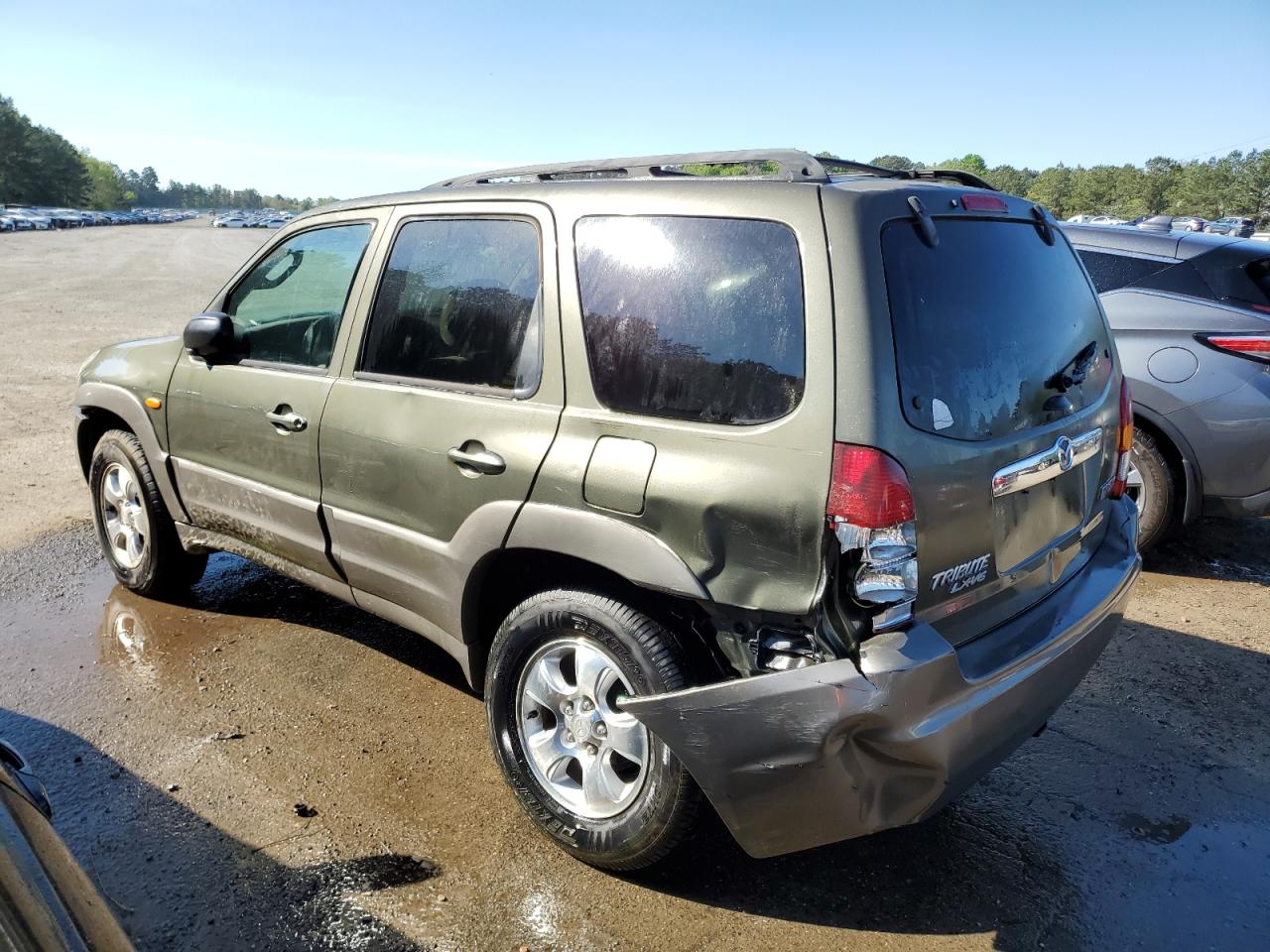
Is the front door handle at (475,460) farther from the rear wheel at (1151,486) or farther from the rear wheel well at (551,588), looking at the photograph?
the rear wheel at (1151,486)

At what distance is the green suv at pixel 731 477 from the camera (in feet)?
7.41

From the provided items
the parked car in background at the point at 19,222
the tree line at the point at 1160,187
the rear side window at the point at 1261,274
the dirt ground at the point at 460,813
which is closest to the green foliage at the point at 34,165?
the parked car in background at the point at 19,222

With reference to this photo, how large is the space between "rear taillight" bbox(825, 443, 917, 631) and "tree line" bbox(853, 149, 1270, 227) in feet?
193

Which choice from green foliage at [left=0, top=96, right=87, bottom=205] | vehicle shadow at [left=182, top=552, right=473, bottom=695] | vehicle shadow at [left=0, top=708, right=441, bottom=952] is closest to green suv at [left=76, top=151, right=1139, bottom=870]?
vehicle shadow at [left=0, top=708, right=441, bottom=952]

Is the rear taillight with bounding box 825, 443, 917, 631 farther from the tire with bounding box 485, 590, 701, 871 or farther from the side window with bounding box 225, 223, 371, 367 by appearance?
the side window with bounding box 225, 223, 371, 367

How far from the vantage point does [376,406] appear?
3311 millimetres

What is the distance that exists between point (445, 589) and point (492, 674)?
0.34m

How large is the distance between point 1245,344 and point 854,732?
407cm

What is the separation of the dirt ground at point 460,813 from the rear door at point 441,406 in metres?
0.62

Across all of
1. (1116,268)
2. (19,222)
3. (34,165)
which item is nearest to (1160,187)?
(1116,268)

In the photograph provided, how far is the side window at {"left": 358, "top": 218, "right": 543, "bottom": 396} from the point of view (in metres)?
2.96

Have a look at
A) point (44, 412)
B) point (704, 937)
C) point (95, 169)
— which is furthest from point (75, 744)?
point (95, 169)

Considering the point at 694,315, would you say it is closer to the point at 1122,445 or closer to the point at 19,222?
the point at 1122,445

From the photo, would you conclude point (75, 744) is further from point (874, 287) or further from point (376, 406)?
point (874, 287)
